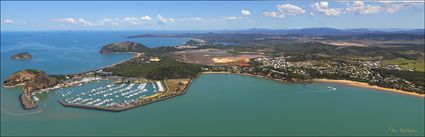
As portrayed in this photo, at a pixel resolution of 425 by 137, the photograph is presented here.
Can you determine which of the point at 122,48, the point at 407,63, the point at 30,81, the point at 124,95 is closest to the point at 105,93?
the point at 124,95

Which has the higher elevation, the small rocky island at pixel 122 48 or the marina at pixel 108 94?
the small rocky island at pixel 122 48

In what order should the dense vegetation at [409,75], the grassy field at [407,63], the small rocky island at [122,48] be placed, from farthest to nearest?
the small rocky island at [122,48], the grassy field at [407,63], the dense vegetation at [409,75]

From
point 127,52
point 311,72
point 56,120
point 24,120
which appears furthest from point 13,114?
point 127,52

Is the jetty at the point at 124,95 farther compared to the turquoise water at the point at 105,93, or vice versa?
the turquoise water at the point at 105,93

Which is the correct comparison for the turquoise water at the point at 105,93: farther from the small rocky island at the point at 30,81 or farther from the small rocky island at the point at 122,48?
the small rocky island at the point at 122,48

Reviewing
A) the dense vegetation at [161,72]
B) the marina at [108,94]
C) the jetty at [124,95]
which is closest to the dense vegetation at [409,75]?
the dense vegetation at [161,72]

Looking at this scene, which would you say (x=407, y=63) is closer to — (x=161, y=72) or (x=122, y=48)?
(x=161, y=72)

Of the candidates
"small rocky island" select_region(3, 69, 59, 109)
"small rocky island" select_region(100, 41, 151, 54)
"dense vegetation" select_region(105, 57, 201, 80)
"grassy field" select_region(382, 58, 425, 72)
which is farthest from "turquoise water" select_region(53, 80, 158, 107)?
"small rocky island" select_region(100, 41, 151, 54)

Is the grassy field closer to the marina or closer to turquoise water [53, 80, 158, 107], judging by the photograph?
the marina
